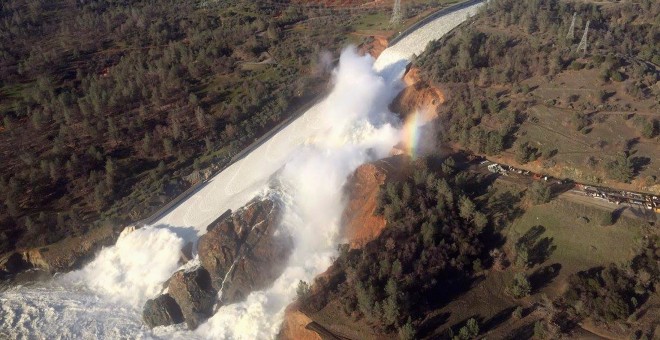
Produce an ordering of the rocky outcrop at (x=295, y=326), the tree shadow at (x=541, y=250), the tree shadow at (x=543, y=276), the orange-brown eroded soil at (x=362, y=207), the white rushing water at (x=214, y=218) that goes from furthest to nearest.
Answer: the white rushing water at (x=214, y=218) → the tree shadow at (x=541, y=250) → the tree shadow at (x=543, y=276) → the orange-brown eroded soil at (x=362, y=207) → the rocky outcrop at (x=295, y=326)

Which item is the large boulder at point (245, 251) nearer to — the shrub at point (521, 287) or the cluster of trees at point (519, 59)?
the shrub at point (521, 287)

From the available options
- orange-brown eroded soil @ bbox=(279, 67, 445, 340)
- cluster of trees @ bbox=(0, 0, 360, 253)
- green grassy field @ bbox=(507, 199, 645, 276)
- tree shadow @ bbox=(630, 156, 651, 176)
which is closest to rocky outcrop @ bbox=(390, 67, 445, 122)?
orange-brown eroded soil @ bbox=(279, 67, 445, 340)

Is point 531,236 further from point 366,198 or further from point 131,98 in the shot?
point 131,98

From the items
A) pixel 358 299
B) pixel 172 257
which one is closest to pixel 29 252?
pixel 172 257

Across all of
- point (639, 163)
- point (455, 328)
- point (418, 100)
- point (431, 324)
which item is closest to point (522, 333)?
point (455, 328)

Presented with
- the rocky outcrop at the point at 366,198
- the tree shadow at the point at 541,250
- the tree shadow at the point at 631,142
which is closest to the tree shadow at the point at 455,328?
the tree shadow at the point at 541,250

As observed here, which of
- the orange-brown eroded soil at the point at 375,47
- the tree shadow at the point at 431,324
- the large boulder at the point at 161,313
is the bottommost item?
the tree shadow at the point at 431,324

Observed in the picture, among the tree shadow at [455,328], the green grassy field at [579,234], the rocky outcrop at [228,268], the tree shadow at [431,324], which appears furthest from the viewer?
the rocky outcrop at [228,268]

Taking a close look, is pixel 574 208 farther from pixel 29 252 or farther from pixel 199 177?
pixel 29 252
